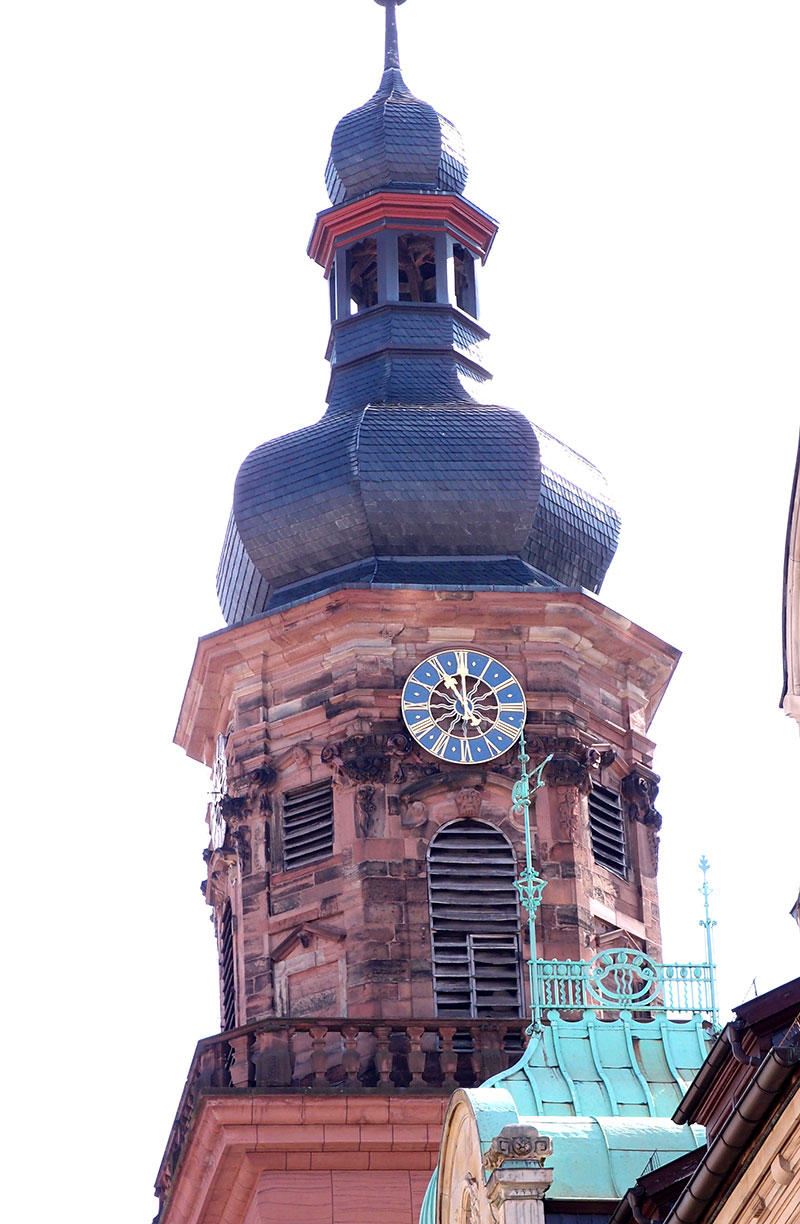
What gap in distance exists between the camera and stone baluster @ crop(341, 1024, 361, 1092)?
41.8m

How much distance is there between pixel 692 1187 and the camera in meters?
25.5

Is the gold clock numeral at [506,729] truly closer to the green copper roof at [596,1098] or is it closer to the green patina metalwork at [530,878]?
the green patina metalwork at [530,878]

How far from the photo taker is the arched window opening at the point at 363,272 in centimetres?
5219

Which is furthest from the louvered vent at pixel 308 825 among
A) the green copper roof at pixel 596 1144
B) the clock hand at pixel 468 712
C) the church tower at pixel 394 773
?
the green copper roof at pixel 596 1144

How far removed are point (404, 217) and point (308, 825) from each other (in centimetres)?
1020

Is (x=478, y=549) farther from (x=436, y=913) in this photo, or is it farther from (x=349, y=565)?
(x=436, y=913)

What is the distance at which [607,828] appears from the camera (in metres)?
46.0

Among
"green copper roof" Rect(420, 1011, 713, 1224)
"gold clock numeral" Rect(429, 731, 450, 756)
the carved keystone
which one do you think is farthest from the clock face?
the carved keystone

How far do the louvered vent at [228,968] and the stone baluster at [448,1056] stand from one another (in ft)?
12.4

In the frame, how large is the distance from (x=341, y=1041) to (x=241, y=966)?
2.55 meters

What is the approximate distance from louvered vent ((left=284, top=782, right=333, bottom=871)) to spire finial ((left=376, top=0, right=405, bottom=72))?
1398 cm

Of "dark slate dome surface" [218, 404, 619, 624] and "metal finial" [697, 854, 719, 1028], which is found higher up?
"dark slate dome surface" [218, 404, 619, 624]

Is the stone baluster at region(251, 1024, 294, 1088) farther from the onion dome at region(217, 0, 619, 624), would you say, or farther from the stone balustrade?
the onion dome at region(217, 0, 619, 624)

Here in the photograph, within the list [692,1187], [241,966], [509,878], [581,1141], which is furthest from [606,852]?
[692,1187]
